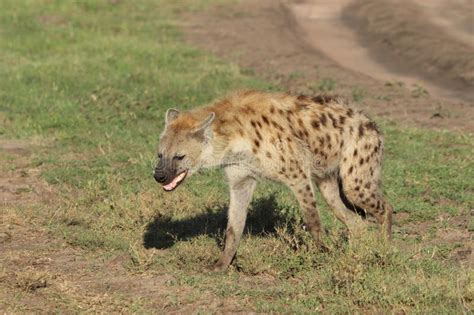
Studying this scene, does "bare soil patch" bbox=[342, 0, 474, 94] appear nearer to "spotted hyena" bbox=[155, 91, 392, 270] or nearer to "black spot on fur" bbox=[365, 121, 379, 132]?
"black spot on fur" bbox=[365, 121, 379, 132]

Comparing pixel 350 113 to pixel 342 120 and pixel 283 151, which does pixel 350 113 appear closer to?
pixel 342 120

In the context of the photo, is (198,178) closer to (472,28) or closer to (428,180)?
(428,180)

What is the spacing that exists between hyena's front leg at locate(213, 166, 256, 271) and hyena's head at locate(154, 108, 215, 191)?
0.26 meters

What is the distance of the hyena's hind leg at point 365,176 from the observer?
6.30 metres

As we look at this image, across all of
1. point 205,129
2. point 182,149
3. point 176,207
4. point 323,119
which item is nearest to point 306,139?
point 323,119

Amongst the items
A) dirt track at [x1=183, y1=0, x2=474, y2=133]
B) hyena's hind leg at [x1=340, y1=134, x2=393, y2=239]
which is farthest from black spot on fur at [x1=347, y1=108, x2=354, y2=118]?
dirt track at [x1=183, y1=0, x2=474, y2=133]

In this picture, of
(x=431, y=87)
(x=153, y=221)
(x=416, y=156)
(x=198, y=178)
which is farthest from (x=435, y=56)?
(x=153, y=221)

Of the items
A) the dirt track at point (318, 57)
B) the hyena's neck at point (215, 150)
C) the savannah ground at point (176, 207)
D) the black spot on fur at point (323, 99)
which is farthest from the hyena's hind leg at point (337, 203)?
the dirt track at point (318, 57)

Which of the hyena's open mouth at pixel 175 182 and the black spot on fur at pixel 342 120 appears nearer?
the hyena's open mouth at pixel 175 182

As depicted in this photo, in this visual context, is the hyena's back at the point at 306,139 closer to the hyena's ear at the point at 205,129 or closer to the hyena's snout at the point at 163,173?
the hyena's ear at the point at 205,129

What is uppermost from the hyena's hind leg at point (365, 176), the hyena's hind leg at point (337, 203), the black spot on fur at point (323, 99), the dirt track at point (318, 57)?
the black spot on fur at point (323, 99)

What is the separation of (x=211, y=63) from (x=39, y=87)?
2.64 m

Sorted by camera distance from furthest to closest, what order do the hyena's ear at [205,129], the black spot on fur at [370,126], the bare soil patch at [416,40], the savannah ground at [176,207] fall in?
1. the bare soil patch at [416,40]
2. the black spot on fur at [370,126]
3. the hyena's ear at [205,129]
4. the savannah ground at [176,207]

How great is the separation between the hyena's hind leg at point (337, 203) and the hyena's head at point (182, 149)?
38.6 inches
